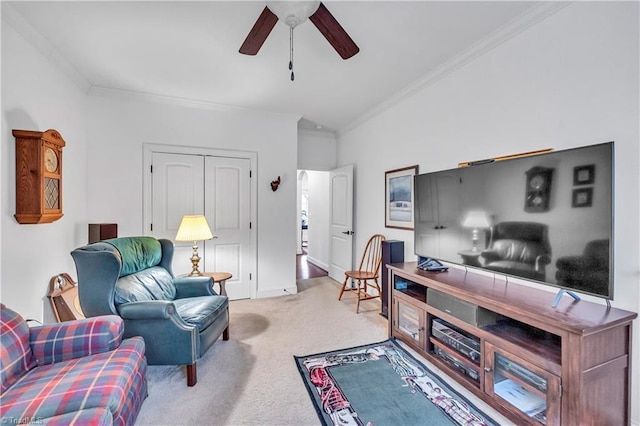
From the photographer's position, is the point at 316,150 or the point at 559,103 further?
the point at 316,150

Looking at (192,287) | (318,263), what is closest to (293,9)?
(192,287)

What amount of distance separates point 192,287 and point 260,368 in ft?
3.39

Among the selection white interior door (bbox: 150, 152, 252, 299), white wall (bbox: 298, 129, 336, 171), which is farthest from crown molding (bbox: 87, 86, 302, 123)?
white wall (bbox: 298, 129, 336, 171)

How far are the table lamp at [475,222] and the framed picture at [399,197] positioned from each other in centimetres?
109

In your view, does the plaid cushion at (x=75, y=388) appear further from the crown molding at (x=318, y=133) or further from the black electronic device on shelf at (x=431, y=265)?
the crown molding at (x=318, y=133)

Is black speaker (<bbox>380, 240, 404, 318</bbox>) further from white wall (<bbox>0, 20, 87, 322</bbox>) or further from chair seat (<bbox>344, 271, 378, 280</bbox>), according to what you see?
white wall (<bbox>0, 20, 87, 322</bbox>)

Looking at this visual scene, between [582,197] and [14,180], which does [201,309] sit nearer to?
[14,180]

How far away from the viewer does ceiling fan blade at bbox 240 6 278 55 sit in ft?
5.50

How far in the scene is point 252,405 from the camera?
6.06 ft

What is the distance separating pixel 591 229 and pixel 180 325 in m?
2.57

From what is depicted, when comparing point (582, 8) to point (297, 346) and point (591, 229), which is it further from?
point (297, 346)

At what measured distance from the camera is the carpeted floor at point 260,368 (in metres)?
1.77

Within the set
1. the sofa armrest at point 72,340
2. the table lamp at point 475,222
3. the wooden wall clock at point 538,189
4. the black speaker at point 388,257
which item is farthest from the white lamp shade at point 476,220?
the sofa armrest at point 72,340

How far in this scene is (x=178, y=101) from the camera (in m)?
3.64
